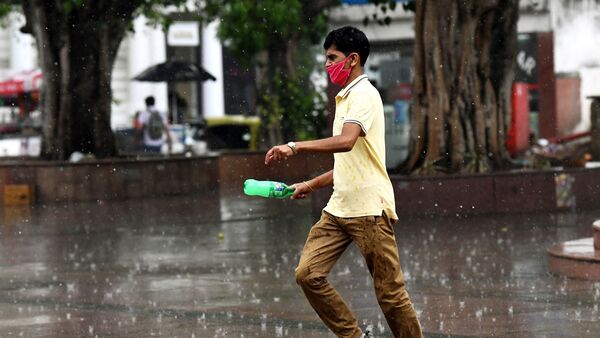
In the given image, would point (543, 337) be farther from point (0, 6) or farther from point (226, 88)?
point (226, 88)

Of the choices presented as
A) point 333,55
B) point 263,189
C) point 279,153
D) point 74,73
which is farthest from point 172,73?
point 279,153

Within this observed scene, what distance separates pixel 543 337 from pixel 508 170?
1095 cm

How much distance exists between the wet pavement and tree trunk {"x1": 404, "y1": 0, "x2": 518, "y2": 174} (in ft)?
5.33

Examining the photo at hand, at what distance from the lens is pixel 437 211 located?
17.9 metres

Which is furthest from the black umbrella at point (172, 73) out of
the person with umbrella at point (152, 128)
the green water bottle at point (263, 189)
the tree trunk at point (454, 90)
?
the green water bottle at point (263, 189)

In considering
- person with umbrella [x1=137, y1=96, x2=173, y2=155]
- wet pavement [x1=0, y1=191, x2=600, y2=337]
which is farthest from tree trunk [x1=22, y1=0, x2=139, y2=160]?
wet pavement [x1=0, y1=191, x2=600, y2=337]

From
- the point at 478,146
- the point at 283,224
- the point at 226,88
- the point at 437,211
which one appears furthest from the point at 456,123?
the point at 226,88

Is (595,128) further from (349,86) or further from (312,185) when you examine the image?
(349,86)

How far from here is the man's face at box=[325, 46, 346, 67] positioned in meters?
7.11

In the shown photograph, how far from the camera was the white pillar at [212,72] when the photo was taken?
5888cm

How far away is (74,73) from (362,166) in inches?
713

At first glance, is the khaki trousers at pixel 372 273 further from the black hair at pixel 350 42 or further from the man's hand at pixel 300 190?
the black hair at pixel 350 42

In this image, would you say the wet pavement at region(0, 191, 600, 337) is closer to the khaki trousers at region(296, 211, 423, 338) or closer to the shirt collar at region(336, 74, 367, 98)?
the khaki trousers at region(296, 211, 423, 338)

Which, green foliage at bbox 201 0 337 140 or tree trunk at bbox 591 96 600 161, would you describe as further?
green foliage at bbox 201 0 337 140
